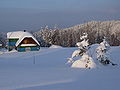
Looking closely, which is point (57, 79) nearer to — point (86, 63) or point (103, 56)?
point (86, 63)

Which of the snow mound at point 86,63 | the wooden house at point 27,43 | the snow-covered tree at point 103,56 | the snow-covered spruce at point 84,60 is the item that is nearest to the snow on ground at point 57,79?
the snow mound at point 86,63

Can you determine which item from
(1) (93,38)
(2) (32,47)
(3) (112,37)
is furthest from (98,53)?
(3) (112,37)

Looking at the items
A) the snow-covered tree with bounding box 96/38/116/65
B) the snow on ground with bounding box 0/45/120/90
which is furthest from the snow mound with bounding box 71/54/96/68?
the snow on ground with bounding box 0/45/120/90

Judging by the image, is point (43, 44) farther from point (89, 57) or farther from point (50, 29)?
point (89, 57)

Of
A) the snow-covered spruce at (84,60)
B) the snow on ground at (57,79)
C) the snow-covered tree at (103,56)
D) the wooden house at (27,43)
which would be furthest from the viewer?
the wooden house at (27,43)

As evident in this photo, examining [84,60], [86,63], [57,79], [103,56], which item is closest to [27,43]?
[103,56]

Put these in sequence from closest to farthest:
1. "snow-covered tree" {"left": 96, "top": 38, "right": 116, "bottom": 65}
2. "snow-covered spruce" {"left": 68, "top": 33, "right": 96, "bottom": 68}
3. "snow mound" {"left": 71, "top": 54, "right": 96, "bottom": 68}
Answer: "snow mound" {"left": 71, "top": 54, "right": 96, "bottom": 68} < "snow-covered spruce" {"left": 68, "top": 33, "right": 96, "bottom": 68} < "snow-covered tree" {"left": 96, "top": 38, "right": 116, "bottom": 65}

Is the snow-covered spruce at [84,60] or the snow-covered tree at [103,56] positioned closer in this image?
the snow-covered spruce at [84,60]

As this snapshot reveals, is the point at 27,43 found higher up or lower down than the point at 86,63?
higher up

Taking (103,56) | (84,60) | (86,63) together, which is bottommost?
(86,63)

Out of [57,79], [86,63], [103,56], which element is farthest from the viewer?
[103,56]

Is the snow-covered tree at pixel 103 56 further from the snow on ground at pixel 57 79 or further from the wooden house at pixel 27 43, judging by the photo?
the wooden house at pixel 27 43

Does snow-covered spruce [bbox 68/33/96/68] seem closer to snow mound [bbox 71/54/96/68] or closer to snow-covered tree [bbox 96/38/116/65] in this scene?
snow mound [bbox 71/54/96/68]

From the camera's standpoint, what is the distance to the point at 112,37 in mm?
96312
